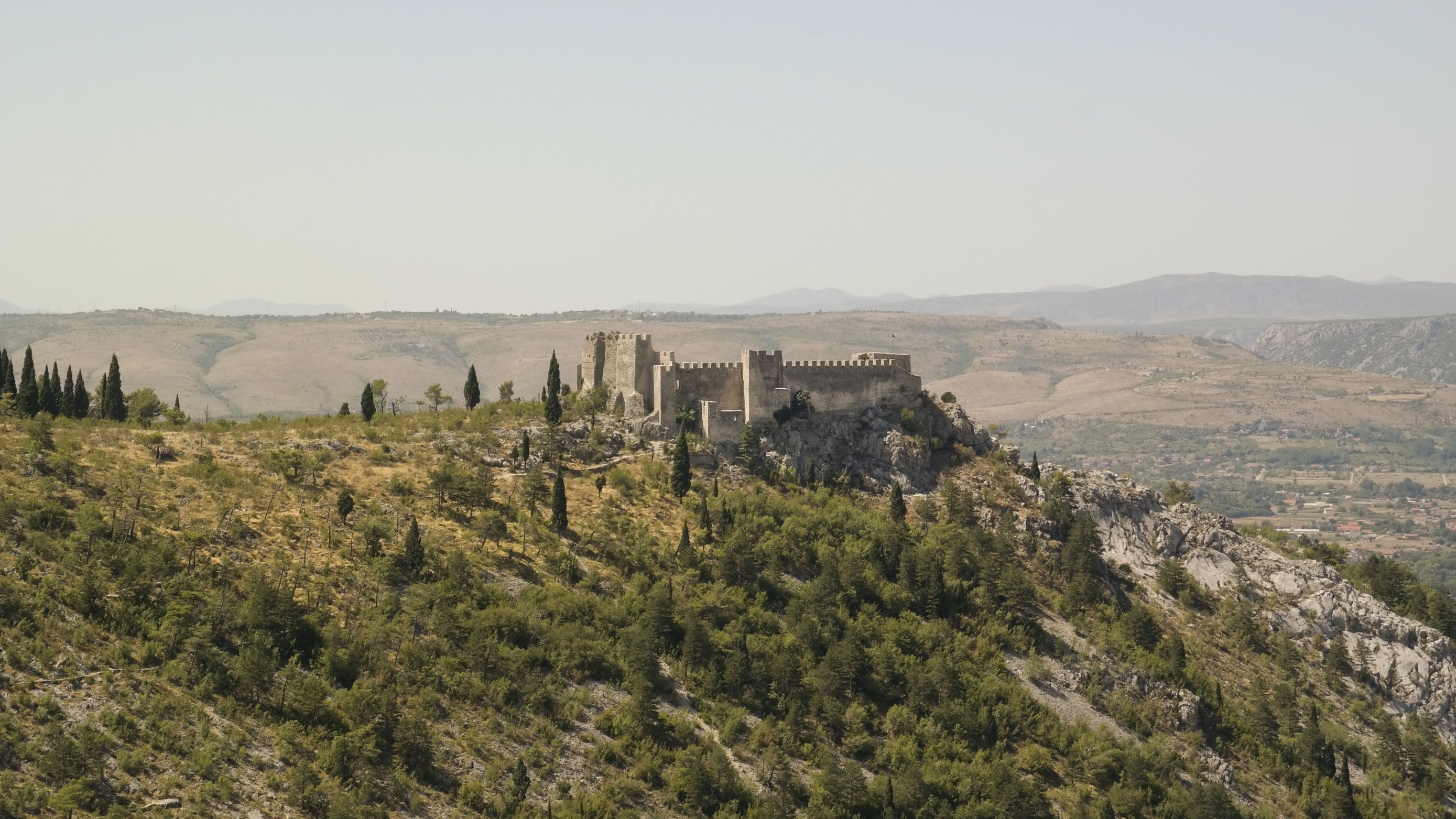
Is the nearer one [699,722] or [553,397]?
[699,722]

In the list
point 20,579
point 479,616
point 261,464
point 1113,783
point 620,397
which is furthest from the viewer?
point 620,397

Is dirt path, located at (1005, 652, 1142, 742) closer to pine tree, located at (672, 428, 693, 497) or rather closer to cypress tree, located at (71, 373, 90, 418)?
pine tree, located at (672, 428, 693, 497)

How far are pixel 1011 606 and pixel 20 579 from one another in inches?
2021

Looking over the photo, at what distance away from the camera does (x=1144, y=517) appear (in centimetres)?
9606

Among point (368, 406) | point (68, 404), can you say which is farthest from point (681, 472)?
point (68, 404)

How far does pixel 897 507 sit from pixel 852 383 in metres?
10.4

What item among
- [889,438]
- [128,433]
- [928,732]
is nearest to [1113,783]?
[928,732]

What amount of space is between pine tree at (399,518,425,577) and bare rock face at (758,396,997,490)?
88.2 feet

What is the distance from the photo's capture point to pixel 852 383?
91250 millimetres

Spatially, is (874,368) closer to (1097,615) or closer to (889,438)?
(889,438)

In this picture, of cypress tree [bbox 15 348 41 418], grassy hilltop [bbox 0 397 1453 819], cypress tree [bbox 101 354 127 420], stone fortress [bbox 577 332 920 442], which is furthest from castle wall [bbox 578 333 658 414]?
cypress tree [bbox 15 348 41 418]

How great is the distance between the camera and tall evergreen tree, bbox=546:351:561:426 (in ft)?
280

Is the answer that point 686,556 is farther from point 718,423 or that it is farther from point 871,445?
point 871,445

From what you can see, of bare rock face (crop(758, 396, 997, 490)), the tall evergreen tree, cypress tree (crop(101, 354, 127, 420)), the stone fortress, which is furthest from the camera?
bare rock face (crop(758, 396, 997, 490))
